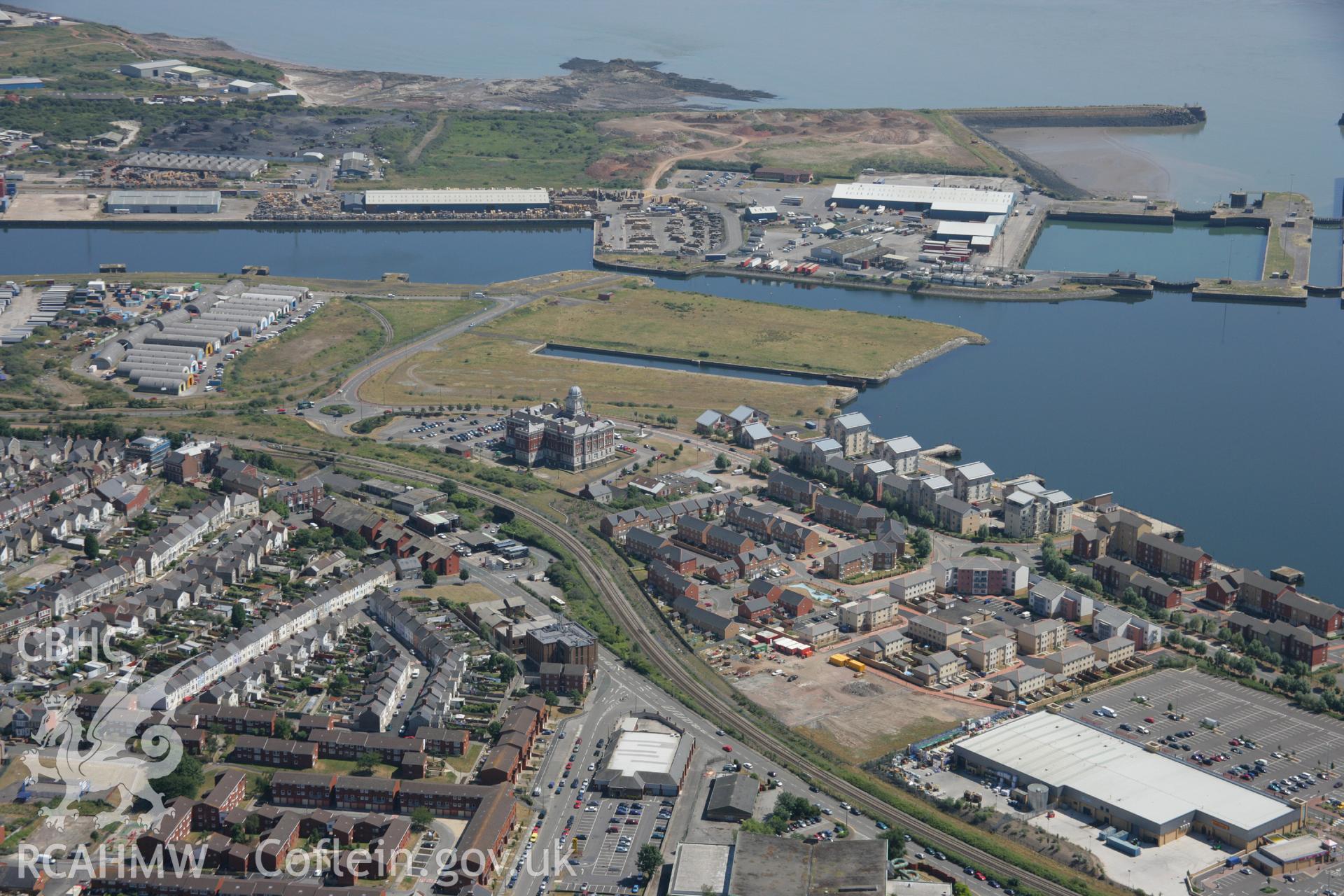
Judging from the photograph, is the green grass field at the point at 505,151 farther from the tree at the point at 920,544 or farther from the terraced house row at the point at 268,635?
the terraced house row at the point at 268,635

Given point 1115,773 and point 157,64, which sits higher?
point 157,64

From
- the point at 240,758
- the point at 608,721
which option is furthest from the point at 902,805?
the point at 240,758

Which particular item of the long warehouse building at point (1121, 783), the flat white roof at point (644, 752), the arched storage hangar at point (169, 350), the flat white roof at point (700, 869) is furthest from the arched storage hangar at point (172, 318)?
the flat white roof at point (700, 869)

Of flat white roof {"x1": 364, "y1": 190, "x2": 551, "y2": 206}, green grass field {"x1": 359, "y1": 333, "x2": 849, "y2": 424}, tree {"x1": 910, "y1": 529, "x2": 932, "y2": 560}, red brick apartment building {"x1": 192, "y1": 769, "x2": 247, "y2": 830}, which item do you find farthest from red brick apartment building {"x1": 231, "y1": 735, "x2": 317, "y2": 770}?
flat white roof {"x1": 364, "y1": 190, "x2": 551, "y2": 206}

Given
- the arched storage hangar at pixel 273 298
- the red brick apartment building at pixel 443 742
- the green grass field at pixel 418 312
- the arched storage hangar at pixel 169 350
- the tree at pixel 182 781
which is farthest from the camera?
the arched storage hangar at pixel 273 298

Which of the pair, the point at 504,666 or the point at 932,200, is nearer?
the point at 504,666

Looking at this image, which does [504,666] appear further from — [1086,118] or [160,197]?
[1086,118]

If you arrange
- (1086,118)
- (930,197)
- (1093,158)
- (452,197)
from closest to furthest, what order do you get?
(930,197)
(452,197)
(1093,158)
(1086,118)

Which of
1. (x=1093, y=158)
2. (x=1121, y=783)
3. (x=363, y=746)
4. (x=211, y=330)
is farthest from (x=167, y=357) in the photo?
(x=1093, y=158)
